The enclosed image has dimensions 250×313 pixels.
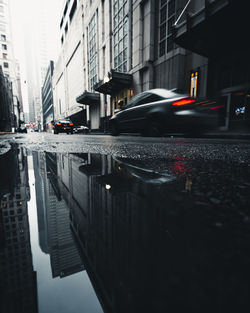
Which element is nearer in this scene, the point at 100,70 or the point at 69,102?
the point at 100,70

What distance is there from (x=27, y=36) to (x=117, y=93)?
186 m

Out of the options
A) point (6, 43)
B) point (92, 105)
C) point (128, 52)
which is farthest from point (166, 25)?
point (6, 43)

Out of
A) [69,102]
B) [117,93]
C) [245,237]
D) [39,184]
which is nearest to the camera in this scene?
[245,237]

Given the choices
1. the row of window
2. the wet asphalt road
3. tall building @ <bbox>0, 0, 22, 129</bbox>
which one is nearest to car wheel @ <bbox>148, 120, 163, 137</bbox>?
the wet asphalt road

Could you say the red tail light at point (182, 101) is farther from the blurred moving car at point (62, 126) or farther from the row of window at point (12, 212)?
the blurred moving car at point (62, 126)

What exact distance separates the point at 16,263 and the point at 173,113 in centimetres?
515

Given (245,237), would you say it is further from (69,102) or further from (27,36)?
(27,36)

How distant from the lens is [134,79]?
1638cm

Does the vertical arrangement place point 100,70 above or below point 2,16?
below

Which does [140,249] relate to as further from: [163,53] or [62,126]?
[62,126]

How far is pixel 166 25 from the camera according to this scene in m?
12.7

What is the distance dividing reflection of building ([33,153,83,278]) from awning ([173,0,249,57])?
8968 millimetres

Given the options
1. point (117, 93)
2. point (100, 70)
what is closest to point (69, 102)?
point (100, 70)

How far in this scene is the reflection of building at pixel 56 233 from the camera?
0.44m
